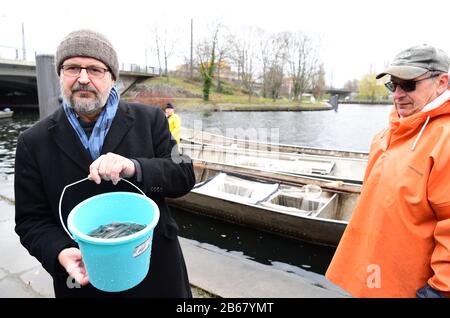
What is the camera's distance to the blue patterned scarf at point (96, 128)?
5.78 ft

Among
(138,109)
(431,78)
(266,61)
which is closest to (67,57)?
(138,109)

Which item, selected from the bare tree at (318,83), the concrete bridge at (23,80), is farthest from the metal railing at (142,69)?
the bare tree at (318,83)

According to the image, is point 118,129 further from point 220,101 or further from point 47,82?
point 220,101

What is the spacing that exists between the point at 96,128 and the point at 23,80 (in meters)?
35.6

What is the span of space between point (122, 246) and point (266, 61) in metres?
65.5

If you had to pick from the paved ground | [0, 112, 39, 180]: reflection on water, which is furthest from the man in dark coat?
[0, 112, 39, 180]: reflection on water

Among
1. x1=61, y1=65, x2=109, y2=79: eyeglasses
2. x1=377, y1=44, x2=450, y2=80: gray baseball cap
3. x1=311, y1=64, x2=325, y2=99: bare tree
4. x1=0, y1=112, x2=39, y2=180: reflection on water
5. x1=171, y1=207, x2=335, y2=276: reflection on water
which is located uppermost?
x1=311, y1=64, x2=325, y2=99: bare tree

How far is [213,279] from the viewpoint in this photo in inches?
149

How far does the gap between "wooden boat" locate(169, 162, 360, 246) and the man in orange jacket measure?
4.25m

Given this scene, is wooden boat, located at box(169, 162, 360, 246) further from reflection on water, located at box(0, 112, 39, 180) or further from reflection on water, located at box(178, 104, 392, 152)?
reflection on water, located at box(178, 104, 392, 152)

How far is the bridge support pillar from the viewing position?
4.33m

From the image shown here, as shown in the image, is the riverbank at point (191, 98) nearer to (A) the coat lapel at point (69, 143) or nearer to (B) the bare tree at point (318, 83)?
(B) the bare tree at point (318, 83)

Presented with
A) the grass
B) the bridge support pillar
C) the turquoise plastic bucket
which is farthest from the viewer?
the grass

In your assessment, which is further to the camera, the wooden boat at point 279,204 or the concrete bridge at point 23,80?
the concrete bridge at point 23,80
